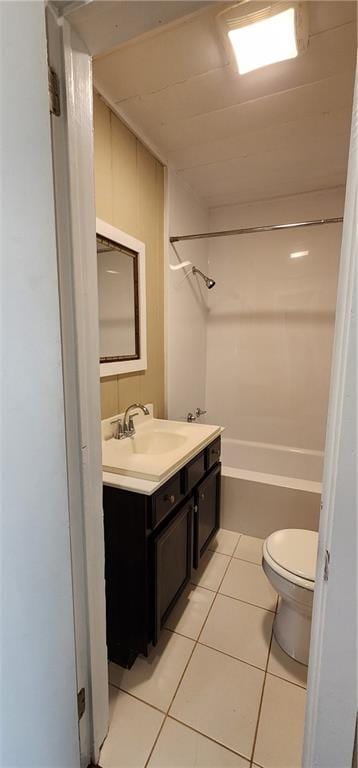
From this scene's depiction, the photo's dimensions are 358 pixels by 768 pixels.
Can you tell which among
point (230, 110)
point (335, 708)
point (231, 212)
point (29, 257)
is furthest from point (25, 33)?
point (231, 212)

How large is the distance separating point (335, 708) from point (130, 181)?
6.69ft

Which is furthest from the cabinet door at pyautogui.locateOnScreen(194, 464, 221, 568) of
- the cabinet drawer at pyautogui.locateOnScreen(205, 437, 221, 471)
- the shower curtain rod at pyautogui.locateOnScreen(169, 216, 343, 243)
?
the shower curtain rod at pyautogui.locateOnScreen(169, 216, 343, 243)

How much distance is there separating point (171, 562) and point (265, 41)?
6.64ft

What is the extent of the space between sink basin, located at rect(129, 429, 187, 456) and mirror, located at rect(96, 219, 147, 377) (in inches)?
14.2

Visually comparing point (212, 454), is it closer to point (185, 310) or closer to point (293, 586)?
point (293, 586)

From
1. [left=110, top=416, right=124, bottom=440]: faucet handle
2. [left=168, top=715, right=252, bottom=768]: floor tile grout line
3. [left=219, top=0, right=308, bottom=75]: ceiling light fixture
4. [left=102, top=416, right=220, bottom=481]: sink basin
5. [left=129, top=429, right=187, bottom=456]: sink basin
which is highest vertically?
[left=219, top=0, right=308, bottom=75]: ceiling light fixture

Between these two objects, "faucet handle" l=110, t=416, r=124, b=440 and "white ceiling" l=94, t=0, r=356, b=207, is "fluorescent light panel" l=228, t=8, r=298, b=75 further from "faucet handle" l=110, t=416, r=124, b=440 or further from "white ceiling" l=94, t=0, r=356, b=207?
"faucet handle" l=110, t=416, r=124, b=440

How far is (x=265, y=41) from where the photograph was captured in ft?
3.86

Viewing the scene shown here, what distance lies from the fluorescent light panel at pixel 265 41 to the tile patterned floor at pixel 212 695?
93.1 inches

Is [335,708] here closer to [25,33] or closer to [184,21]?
[25,33]

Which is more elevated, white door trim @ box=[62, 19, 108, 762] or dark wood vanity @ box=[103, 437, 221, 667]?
white door trim @ box=[62, 19, 108, 762]

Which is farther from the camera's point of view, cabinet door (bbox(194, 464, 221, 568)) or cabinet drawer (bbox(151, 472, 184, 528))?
cabinet door (bbox(194, 464, 221, 568))

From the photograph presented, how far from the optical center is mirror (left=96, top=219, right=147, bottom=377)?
1.54m

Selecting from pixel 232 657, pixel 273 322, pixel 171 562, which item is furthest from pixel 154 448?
pixel 273 322
